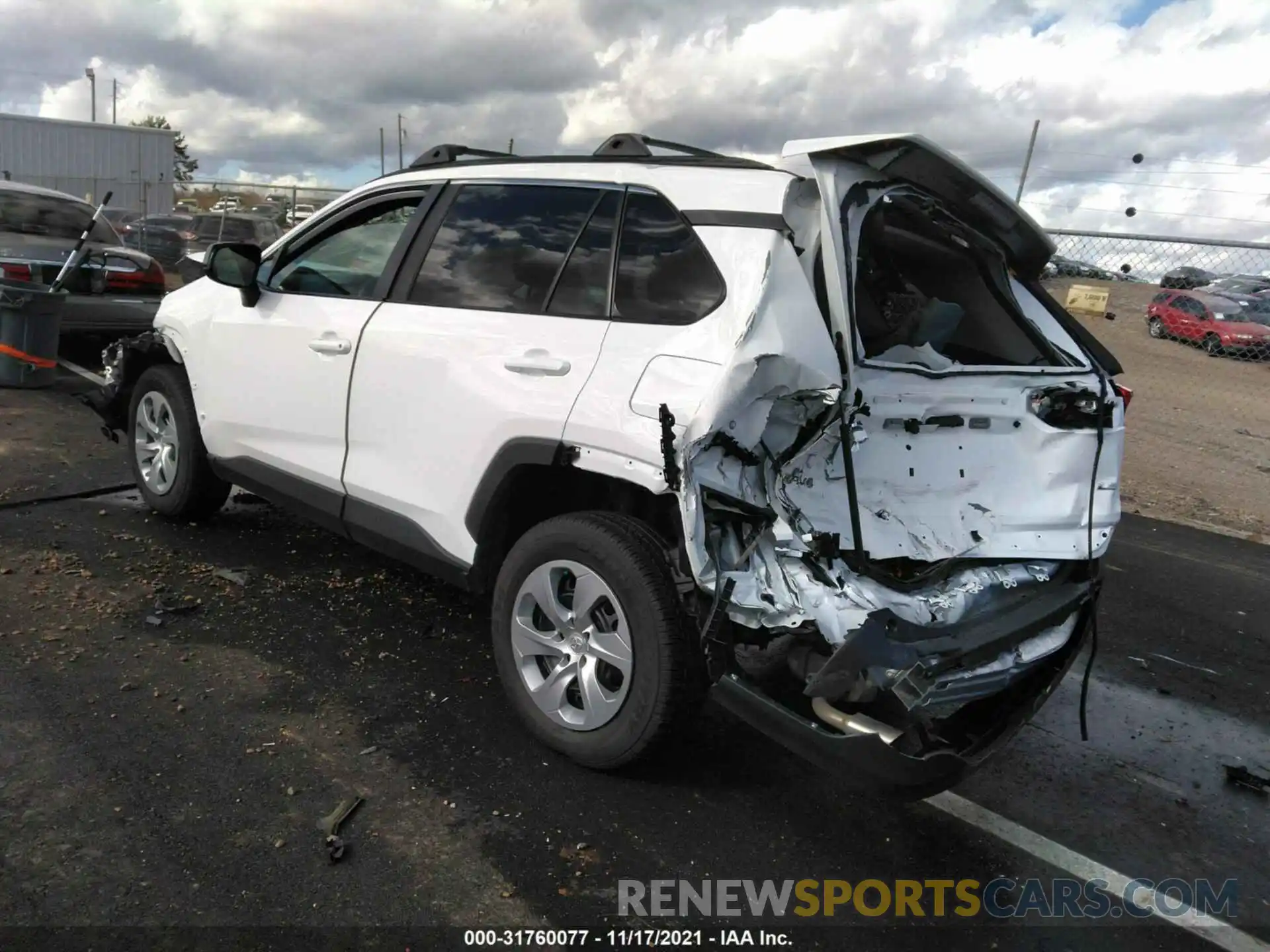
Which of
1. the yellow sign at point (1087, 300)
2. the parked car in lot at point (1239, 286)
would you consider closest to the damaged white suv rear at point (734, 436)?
the yellow sign at point (1087, 300)

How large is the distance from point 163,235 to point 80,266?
11806 mm

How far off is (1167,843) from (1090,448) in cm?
131

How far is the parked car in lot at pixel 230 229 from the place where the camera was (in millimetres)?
18406

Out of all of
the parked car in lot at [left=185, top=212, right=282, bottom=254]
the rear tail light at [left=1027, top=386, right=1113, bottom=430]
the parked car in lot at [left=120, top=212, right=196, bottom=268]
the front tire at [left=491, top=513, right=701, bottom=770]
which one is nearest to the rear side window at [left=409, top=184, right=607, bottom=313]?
the front tire at [left=491, top=513, right=701, bottom=770]

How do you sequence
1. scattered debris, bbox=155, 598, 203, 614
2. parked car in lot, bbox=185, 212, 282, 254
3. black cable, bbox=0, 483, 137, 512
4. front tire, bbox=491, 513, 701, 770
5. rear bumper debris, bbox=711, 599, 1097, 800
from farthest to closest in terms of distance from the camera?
parked car in lot, bbox=185, 212, 282, 254, black cable, bbox=0, 483, 137, 512, scattered debris, bbox=155, 598, 203, 614, front tire, bbox=491, 513, 701, 770, rear bumper debris, bbox=711, 599, 1097, 800

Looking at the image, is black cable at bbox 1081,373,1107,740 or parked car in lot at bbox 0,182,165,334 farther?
parked car in lot at bbox 0,182,165,334

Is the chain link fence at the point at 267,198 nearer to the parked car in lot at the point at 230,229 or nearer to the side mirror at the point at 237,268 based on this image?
the parked car in lot at the point at 230,229

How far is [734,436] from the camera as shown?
2.61 m

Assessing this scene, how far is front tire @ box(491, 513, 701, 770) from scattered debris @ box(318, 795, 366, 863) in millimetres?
629

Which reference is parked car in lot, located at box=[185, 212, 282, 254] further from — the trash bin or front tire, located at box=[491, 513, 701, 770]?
front tire, located at box=[491, 513, 701, 770]

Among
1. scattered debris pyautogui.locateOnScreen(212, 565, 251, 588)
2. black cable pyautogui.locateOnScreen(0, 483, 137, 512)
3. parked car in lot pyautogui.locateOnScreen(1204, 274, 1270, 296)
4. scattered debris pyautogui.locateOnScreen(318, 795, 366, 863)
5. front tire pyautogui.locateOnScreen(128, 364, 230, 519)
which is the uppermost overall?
parked car in lot pyautogui.locateOnScreen(1204, 274, 1270, 296)

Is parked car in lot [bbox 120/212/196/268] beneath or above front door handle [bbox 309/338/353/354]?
above

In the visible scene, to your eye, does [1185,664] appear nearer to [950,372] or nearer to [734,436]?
[950,372]

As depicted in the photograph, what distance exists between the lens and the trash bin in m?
7.31
